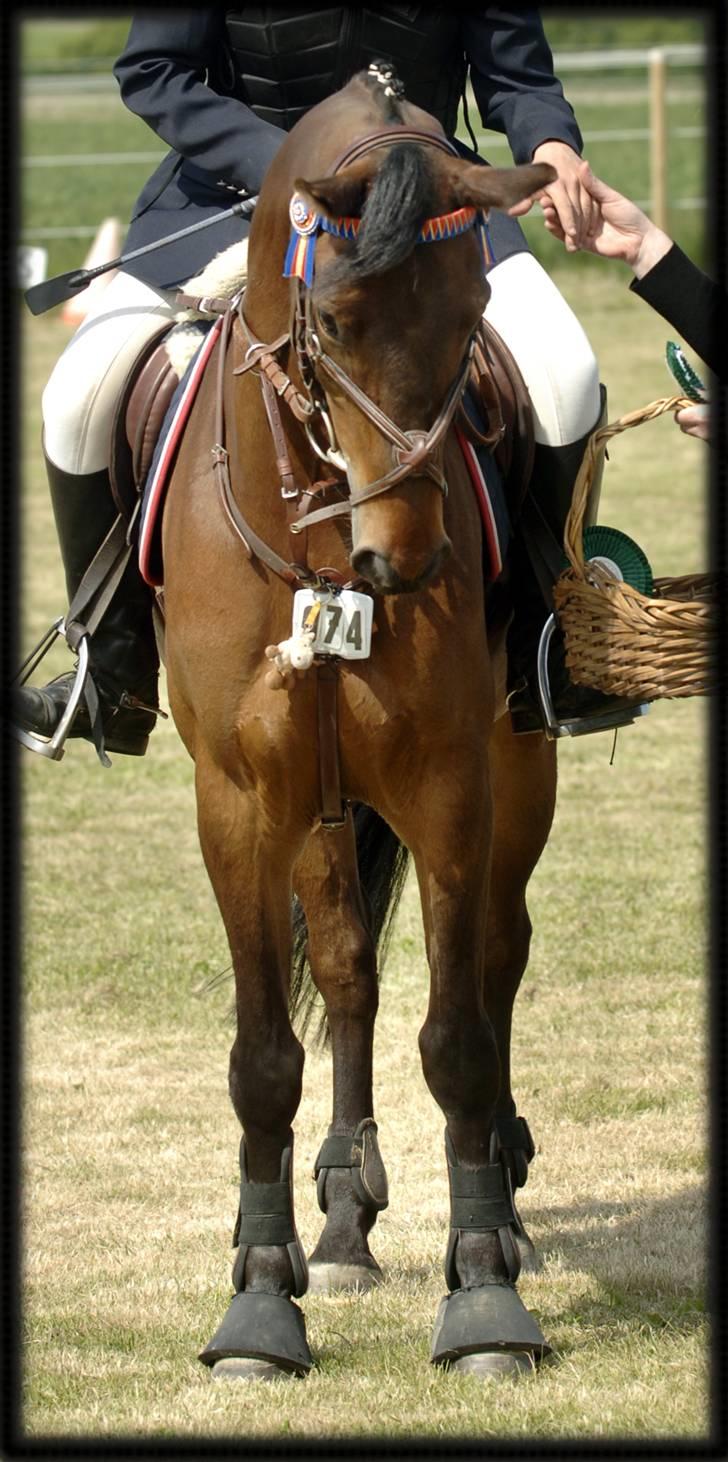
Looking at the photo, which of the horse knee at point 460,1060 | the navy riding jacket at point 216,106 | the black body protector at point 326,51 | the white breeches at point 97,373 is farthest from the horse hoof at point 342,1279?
the black body protector at point 326,51

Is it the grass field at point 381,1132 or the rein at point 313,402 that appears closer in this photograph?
the rein at point 313,402

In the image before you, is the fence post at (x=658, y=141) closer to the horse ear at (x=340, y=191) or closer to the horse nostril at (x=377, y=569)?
the horse ear at (x=340, y=191)

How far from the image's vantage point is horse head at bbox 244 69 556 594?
3342 millimetres

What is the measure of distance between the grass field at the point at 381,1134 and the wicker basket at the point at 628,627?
1.37m

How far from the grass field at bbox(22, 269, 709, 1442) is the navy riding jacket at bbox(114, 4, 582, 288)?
7.22 feet

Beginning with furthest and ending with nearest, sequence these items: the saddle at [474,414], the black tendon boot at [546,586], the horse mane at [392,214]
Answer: the black tendon boot at [546,586], the saddle at [474,414], the horse mane at [392,214]

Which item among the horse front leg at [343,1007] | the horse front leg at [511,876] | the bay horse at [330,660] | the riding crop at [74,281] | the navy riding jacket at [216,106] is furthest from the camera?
the horse front leg at [511,876]

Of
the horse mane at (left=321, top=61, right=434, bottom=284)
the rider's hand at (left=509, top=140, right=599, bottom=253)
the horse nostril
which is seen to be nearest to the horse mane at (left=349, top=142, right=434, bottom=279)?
the horse mane at (left=321, top=61, right=434, bottom=284)

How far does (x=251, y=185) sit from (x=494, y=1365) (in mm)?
2441

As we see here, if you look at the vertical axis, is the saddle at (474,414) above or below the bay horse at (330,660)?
above

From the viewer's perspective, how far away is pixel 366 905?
5359mm

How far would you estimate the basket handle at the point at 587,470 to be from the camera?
4387 millimetres

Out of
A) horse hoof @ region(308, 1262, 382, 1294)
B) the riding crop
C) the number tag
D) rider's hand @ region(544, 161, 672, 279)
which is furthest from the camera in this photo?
horse hoof @ region(308, 1262, 382, 1294)

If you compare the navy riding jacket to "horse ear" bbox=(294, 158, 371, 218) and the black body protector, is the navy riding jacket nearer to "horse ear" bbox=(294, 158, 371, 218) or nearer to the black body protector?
the black body protector
